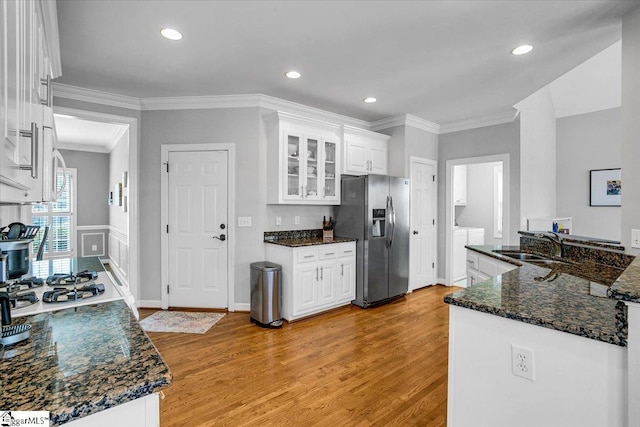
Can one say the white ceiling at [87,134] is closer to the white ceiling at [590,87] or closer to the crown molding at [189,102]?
the crown molding at [189,102]

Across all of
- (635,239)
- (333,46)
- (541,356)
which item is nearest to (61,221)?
(333,46)

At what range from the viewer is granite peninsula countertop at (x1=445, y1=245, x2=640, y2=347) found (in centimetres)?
108

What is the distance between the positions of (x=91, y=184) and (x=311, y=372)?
687 centimetres

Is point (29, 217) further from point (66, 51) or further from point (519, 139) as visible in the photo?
point (519, 139)

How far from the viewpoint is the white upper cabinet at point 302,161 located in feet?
12.7

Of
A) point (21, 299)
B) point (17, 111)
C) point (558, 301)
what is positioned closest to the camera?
point (17, 111)

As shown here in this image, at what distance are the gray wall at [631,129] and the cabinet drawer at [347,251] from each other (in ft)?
8.51

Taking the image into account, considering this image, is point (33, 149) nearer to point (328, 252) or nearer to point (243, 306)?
point (328, 252)

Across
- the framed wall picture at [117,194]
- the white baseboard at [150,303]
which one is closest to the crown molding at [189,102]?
the framed wall picture at [117,194]

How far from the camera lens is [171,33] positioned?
2492 millimetres

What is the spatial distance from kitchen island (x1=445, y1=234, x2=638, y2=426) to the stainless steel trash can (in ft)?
7.64

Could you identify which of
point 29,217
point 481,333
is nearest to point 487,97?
point 481,333

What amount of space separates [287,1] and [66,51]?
206cm

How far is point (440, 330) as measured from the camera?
3.41 m
